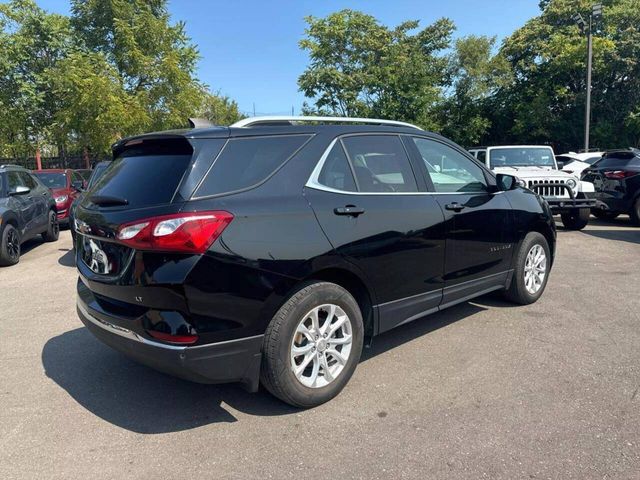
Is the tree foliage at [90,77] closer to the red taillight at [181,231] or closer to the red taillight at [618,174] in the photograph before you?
the red taillight at [618,174]

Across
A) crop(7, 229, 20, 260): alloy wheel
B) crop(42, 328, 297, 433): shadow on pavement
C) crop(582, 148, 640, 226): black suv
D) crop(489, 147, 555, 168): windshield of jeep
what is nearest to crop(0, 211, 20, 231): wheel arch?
crop(7, 229, 20, 260): alloy wheel

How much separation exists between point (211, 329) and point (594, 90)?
29.3 m

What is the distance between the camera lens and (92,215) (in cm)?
335

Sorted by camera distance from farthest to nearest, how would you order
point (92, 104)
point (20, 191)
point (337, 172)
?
1. point (92, 104)
2. point (20, 191)
3. point (337, 172)

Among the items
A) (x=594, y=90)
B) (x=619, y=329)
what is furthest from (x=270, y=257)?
(x=594, y=90)

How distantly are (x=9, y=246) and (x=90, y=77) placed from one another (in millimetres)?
12480

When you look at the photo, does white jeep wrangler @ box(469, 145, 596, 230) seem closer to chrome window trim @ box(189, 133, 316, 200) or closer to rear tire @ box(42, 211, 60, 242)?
chrome window trim @ box(189, 133, 316, 200)

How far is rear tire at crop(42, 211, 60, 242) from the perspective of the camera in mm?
10750

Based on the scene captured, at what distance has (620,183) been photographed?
35.0 feet

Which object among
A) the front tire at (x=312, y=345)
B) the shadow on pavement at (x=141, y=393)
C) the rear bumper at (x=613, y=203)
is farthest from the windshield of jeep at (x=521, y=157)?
the front tire at (x=312, y=345)

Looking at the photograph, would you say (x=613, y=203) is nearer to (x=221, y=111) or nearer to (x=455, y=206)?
(x=455, y=206)

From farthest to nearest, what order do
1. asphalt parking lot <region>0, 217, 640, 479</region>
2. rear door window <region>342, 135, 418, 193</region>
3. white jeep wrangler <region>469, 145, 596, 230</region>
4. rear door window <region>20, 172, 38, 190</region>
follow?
rear door window <region>20, 172, 38, 190</region> < white jeep wrangler <region>469, 145, 596, 230</region> < rear door window <region>342, 135, 418, 193</region> < asphalt parking lot <region>0, 217, 640, 479</region>

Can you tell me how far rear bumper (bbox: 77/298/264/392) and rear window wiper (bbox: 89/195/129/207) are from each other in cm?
76

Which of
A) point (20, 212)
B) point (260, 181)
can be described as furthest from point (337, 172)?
point (20, 212)
